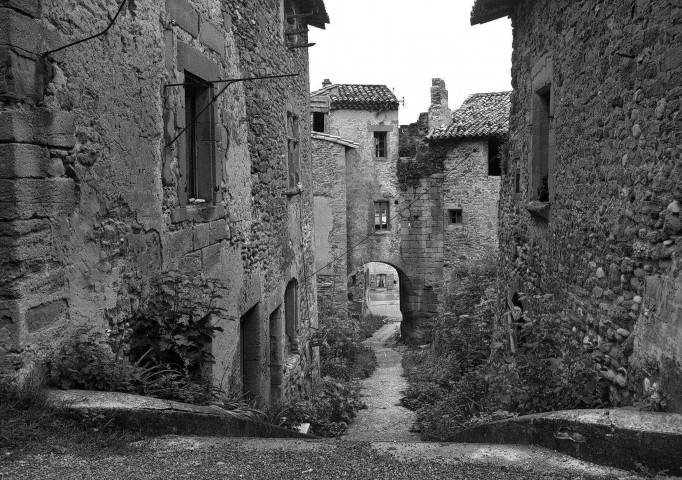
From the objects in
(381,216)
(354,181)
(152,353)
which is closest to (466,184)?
(381,216)

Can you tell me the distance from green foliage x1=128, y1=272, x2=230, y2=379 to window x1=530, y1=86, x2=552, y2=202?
13.9ft

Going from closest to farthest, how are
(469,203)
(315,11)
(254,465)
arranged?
(254,465)
(315,11)
(469,203)

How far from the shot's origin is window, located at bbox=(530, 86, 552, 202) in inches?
305

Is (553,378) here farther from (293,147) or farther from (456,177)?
(456,177)

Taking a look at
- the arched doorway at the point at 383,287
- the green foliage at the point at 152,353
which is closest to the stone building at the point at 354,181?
the arched doorway at the point at 383,287

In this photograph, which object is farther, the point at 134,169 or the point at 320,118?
the point at 320,118

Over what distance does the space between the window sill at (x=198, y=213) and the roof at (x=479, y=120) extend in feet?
48.7

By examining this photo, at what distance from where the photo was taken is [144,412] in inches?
148

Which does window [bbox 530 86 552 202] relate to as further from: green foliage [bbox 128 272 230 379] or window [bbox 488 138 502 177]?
window [bbox 488 138 502 177]

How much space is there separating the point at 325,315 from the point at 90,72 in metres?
15.0

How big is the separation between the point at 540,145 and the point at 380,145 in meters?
14.3

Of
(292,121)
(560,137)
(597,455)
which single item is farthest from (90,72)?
(292,121)

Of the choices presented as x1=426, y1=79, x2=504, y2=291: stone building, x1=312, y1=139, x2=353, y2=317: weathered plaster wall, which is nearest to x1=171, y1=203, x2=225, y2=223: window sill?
x1=312, y1=139, x2=353, y2=317: weathered plaster wall

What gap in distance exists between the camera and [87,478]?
3070mm
